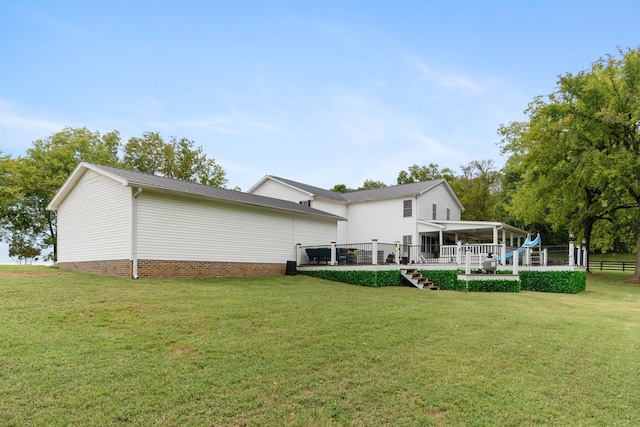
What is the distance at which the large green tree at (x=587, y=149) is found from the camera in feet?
68.5

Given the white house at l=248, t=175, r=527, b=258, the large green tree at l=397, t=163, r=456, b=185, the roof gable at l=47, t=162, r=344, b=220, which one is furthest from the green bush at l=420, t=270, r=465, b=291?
the large green tree at l=397, t=163, r=456, b=185

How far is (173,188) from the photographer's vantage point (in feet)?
42.9

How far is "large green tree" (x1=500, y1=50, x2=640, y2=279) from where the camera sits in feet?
68.5

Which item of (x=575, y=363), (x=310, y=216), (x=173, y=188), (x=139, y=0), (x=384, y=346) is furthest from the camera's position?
(x=310, y=216)

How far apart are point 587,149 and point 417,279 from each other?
1486cm

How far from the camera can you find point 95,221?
1403cm

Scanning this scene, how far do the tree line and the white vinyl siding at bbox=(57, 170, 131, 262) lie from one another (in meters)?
14.3

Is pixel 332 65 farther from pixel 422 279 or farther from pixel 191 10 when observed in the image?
pixel 422 279

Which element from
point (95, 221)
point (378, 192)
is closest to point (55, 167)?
point (95, 221)

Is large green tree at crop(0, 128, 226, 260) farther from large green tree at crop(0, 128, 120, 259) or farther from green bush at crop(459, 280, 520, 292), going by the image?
green bush at crop(459, 280, 520, 292)

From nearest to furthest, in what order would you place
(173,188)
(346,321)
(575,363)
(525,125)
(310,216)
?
1. (575,363)
2. (346,321)
3. (173,188)
4. (310,216)
5. (525,125)

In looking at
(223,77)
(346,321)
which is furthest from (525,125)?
(346,321)

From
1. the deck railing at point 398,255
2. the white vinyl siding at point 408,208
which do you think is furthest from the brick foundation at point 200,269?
the white vinyl siding at point 408,208

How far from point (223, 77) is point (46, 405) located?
43.4 ft
